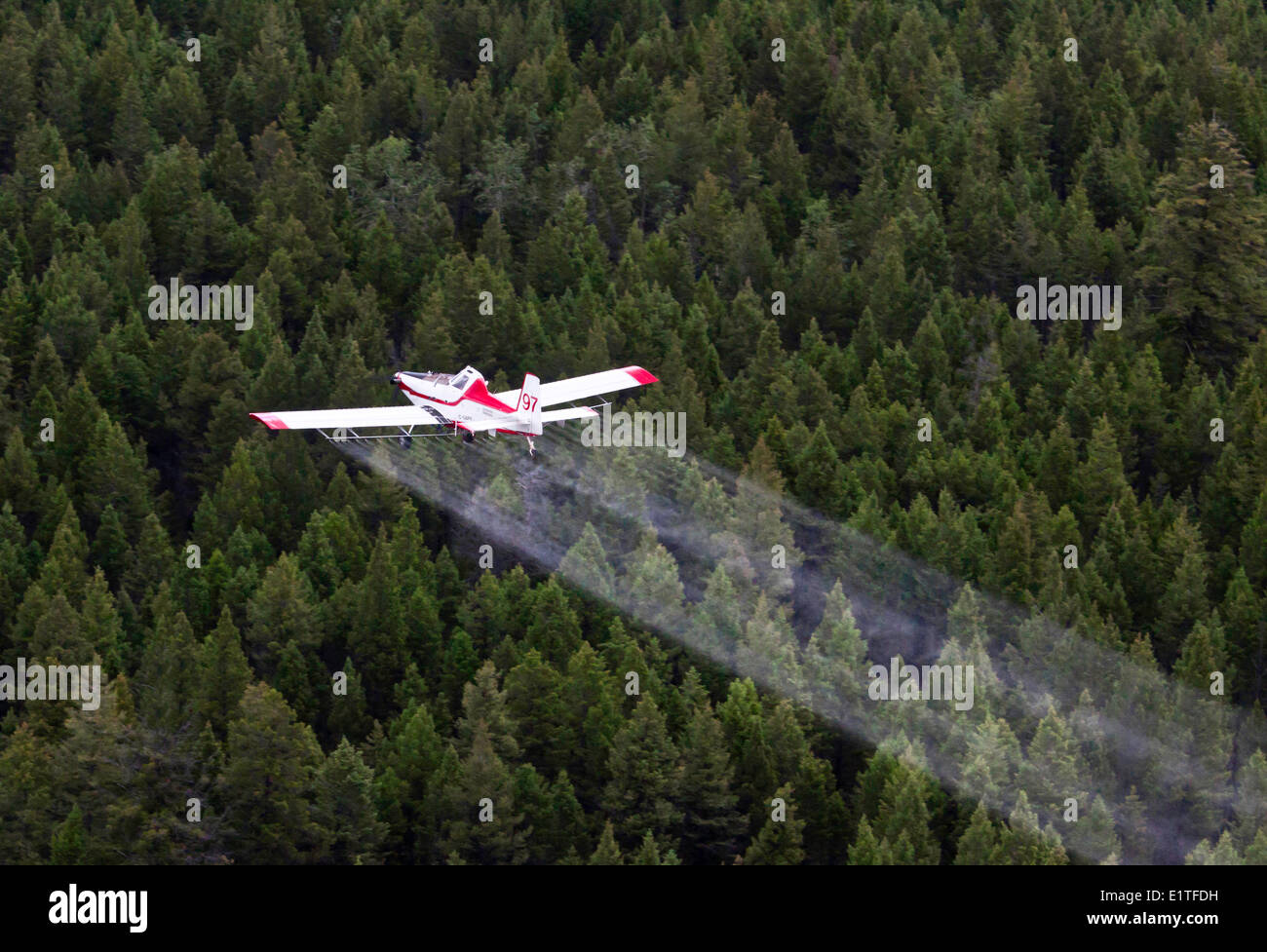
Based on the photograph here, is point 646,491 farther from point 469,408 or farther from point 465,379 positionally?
point 469,408

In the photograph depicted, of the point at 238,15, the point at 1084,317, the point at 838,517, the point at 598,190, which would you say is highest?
the point at 238,15

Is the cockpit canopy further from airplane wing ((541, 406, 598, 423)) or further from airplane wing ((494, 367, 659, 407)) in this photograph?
airplane wing ((494, 367, 659, 407))

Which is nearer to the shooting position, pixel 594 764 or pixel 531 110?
pixel 594 764

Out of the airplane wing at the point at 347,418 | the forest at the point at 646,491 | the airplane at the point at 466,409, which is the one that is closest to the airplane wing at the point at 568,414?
the airplane at the point at 466,409

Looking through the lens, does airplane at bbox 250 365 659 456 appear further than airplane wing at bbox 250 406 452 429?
No

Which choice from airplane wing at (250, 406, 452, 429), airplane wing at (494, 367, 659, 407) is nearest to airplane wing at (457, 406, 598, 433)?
airplane wing at (250, 406, 452, 429)

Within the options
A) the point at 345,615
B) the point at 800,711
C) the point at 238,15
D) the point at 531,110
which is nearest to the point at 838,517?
the point at 800,711

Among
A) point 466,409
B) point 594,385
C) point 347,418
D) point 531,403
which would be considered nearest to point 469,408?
point 466,409

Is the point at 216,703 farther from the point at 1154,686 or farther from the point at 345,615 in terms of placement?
the point at 1154,686
